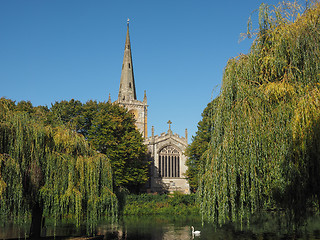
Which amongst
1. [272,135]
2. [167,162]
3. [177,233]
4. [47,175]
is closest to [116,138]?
[167,162]

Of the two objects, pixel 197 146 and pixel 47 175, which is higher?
pixel 197 146

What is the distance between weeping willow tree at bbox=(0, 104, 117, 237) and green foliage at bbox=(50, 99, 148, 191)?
59.0 ft

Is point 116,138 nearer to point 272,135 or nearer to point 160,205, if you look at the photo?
point 160,205

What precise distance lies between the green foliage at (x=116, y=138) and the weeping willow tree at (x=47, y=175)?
17990 mm

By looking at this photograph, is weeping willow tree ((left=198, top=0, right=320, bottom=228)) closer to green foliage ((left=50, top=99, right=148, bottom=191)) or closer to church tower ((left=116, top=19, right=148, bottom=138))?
green foliage ((left=50, top=99, right=148, bottom=191))

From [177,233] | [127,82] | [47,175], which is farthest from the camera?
[127,82]

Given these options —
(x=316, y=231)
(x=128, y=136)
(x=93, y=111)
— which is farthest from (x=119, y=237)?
(x=93, y=111)

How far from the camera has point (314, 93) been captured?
834 centimetres

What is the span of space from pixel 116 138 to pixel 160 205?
8714mm

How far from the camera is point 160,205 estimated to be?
116 feet

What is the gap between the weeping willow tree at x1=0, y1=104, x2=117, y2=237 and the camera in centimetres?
1204

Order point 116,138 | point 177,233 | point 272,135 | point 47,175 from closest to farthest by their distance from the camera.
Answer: point 272,135
point 47,175
point 177,233
point 116,138

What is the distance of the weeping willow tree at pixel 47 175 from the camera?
39.5ft

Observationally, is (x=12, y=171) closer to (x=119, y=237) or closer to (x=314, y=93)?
(x=119, y=237)
